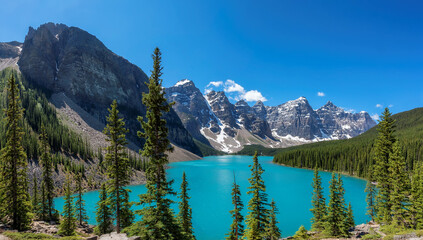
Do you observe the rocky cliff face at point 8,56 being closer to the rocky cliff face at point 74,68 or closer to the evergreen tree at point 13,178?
the rocky cliff face at point 74,68

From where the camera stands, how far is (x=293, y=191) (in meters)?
66.5

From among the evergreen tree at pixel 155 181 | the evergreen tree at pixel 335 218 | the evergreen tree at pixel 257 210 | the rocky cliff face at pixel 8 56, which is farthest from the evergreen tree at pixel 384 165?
the rocky cliff face at pixel 8 56

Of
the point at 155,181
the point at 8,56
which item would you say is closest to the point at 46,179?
the point at 155,181

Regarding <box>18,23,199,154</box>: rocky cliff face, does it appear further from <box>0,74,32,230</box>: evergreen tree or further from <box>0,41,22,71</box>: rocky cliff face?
<box>0,74,32,230</box>: evergreen tree

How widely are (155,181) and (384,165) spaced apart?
28.7 metres

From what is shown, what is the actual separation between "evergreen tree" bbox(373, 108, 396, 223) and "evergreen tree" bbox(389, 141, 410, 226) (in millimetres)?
862

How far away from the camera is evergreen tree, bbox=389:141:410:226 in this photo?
77.8ft

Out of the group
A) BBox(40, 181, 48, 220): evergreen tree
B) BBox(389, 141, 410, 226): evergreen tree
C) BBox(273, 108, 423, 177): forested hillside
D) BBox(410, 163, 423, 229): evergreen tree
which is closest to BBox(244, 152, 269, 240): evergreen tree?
BBox(389, 141, 410, 226): evergreen tree

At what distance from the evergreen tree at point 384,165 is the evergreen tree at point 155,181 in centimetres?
2688

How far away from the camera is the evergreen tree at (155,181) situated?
14133 millimetres

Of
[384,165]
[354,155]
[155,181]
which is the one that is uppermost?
[155,181]

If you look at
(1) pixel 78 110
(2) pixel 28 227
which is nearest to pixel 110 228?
(2) pixel 28 227

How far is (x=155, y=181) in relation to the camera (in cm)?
1548

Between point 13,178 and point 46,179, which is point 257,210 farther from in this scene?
point 46,179
